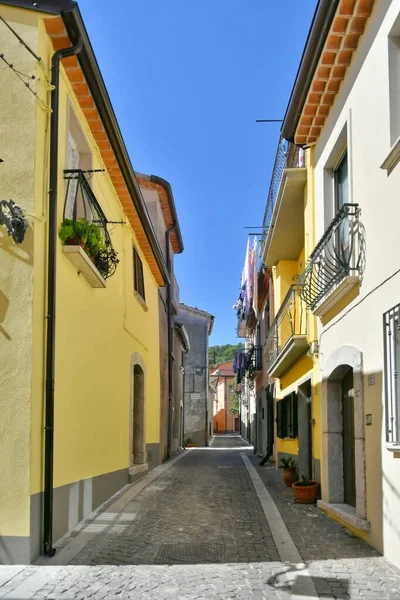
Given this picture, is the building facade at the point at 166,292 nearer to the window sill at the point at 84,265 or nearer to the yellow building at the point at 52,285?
the yellow building at the point at 52,285

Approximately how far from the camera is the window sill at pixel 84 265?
7.55m

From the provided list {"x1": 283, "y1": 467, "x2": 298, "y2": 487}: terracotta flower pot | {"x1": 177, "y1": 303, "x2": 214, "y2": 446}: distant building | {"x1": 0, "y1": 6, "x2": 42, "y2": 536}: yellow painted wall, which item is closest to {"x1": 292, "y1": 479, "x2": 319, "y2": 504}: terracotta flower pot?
{"x1": 283, "y1": 467, "x2": 298, "y2": 487}: terracotta flower pot

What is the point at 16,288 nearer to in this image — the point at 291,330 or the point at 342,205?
the point at 342,205

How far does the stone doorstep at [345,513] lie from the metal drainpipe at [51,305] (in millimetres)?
3164

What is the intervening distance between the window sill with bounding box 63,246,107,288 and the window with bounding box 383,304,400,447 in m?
3.45

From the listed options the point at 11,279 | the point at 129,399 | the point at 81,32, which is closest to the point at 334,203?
the point at 81,32

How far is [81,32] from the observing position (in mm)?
7219

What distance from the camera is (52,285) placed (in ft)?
22.8

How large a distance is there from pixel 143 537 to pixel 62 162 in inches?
171

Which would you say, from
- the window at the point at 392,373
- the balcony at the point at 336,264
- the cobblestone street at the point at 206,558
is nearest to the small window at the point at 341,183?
the balcony at the point at 336,264

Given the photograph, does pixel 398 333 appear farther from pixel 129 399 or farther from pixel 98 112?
pixel 129 399

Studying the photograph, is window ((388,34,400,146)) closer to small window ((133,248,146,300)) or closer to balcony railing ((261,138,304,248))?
balcony railing ((261,138,304,248))

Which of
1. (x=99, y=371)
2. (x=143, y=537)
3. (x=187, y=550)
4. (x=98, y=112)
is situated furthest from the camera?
(x=99, y=371)

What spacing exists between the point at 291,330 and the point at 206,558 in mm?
6452
